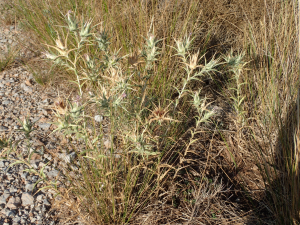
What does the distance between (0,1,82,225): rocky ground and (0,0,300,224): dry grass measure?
176 mm

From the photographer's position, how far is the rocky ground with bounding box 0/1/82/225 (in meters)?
1.65

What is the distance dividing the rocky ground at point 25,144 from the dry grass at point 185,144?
176 mm

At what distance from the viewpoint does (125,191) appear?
5.23 ft

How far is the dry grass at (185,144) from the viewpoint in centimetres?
149

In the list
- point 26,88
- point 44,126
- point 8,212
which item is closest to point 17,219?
point 8,212

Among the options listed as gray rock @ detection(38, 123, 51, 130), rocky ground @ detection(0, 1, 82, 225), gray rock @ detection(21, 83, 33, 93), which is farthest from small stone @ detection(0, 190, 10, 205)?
gray rock @ detection(21, 83, 33, 93)

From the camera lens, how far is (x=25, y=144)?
1.96m

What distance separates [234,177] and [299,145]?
0.76 metres

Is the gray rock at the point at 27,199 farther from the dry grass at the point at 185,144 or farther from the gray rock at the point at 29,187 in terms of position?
the dry grass at the point at 185,144

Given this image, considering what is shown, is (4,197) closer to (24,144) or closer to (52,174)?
(52,174)

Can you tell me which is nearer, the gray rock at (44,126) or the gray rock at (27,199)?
the gray rock at (27,199)

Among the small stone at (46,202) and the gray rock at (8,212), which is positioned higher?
the gray rock at (8,212)

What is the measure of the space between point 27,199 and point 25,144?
440 millimetres

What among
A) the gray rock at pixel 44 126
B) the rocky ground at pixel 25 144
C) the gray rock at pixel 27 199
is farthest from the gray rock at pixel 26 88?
the gray rock at pixel 27 199
